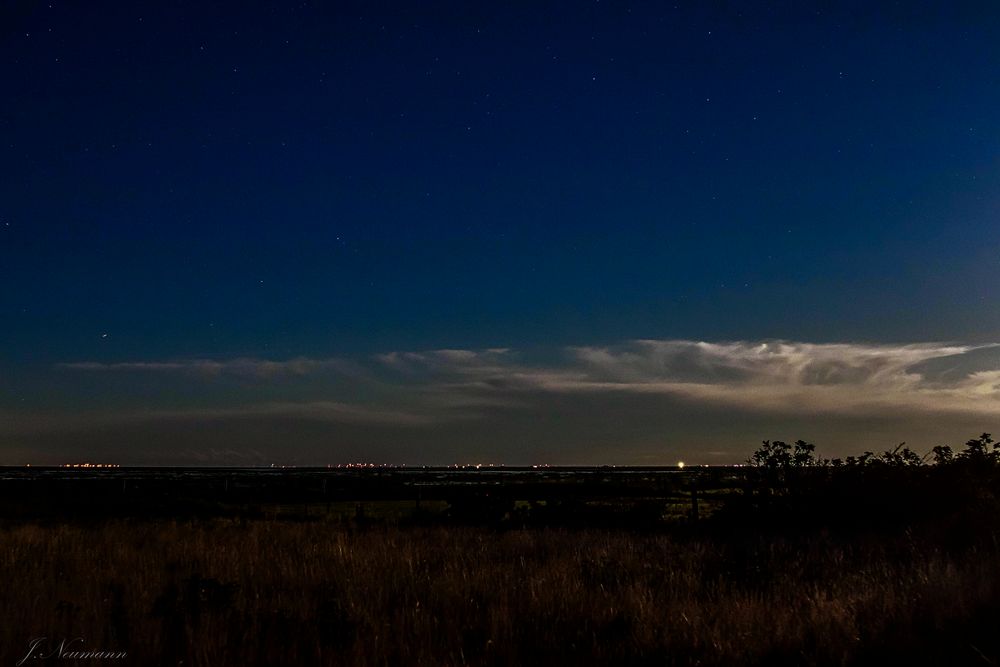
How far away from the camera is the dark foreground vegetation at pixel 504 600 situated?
21.2 feet

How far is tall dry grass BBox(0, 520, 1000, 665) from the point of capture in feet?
21.2

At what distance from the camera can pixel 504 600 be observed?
8.43 metres

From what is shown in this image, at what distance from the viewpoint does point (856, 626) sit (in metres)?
7.07

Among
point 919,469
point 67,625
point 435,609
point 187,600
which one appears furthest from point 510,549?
point 919,469

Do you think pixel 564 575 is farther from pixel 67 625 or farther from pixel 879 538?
pixel 879 538

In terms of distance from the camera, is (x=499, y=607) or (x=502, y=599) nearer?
(x=499, y=607)

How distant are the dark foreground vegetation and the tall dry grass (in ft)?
0.09

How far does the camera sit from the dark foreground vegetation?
255 inches

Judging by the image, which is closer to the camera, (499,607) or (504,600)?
(499,607)

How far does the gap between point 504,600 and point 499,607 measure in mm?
294

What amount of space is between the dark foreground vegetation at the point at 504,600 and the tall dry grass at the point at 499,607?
0.09ft

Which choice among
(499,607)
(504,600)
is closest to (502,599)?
(504,600)

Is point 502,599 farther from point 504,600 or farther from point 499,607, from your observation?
point 499,607

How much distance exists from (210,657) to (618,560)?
A: 664 cm
